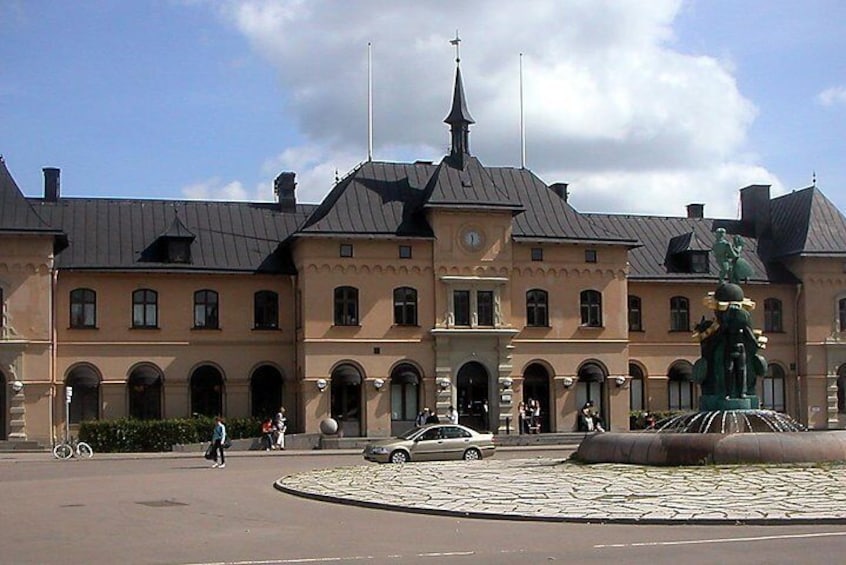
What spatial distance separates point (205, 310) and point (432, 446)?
18590 mm

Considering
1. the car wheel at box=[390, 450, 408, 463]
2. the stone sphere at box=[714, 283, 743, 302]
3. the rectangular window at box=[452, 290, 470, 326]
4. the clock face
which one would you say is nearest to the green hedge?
the rectangular window at box=[452, 290, 470, 326]

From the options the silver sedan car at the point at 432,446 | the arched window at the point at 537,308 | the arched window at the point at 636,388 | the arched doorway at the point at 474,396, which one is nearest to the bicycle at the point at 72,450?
the silver sedan car at the point at 432,446

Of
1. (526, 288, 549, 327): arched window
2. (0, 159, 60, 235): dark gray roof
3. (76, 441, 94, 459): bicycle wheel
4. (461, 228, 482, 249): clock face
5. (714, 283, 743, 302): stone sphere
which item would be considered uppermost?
(0, 159, 60, 235): dark gray roof

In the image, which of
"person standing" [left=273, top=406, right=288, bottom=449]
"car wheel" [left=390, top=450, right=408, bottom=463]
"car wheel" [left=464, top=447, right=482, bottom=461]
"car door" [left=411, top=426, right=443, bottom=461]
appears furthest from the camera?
"person standing" [left=273, top=406, right=288, bottom=449]

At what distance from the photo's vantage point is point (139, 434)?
48.2 m

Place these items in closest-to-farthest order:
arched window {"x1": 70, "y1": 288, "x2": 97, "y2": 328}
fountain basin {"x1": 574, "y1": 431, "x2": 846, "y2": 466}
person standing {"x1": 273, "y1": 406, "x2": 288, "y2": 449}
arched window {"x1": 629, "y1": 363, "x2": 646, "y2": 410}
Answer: fountain basin {"x1": 574, "y1": 431, "x2": 846, "y2": 466} < person standing {"x1": 273, "y1": 406, "x2": 288, "y2": 449} < arched window {"x1": 70, "y1": 288, "x2": 97, "y2": 328} < arched window {"x1": 629, "y1": 363, "x2": 646, "y2": 410}

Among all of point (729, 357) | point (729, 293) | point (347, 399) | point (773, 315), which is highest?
point (773, 315)

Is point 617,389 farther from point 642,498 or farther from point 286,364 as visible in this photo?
point 642,498

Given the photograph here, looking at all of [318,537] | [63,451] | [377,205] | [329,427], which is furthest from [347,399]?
[318,537]

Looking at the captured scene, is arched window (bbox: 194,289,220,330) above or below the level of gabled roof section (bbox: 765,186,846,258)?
below

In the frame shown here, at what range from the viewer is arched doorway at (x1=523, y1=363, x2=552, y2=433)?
53.9 meters

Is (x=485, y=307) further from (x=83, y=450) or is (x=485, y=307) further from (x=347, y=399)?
(x=83, y=450)

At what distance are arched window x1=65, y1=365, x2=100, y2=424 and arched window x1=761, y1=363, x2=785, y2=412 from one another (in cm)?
2988

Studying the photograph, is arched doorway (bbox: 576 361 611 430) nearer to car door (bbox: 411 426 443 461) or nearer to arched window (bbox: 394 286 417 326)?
arched window (bbox: 394 286 417 326)
